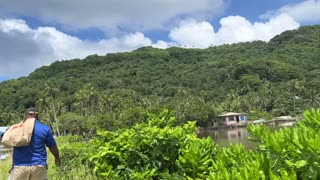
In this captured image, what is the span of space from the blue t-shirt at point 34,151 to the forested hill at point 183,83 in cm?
5990

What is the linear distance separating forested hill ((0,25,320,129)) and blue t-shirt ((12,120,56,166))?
59.9 metres

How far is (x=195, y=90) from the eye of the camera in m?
133

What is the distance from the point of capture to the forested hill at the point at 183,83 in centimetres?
8544

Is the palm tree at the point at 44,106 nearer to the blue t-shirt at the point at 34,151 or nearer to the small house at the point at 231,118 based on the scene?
the small house at the point at 231,118

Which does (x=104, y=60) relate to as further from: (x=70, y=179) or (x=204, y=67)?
(x=70, y=179)

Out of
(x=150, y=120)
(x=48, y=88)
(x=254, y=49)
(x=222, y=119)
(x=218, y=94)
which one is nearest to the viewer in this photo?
(x=150, y=120)

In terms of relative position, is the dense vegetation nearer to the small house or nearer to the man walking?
the man walking

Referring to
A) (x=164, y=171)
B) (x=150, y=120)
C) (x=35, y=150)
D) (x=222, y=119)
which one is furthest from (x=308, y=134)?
(x=222, y=119)

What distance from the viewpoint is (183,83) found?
466 ft

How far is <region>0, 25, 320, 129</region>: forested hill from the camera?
280ft

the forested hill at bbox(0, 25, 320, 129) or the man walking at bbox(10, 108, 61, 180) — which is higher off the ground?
the forested hill at bbox(0, 25, 320, 129)

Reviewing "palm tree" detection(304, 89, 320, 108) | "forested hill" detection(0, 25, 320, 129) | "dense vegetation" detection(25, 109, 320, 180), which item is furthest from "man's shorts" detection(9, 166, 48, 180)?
"palm tree" detection(304, 89, 320, 108)

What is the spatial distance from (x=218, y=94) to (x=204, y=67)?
33818mm

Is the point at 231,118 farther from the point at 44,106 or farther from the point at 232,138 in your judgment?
the point at 44,106
